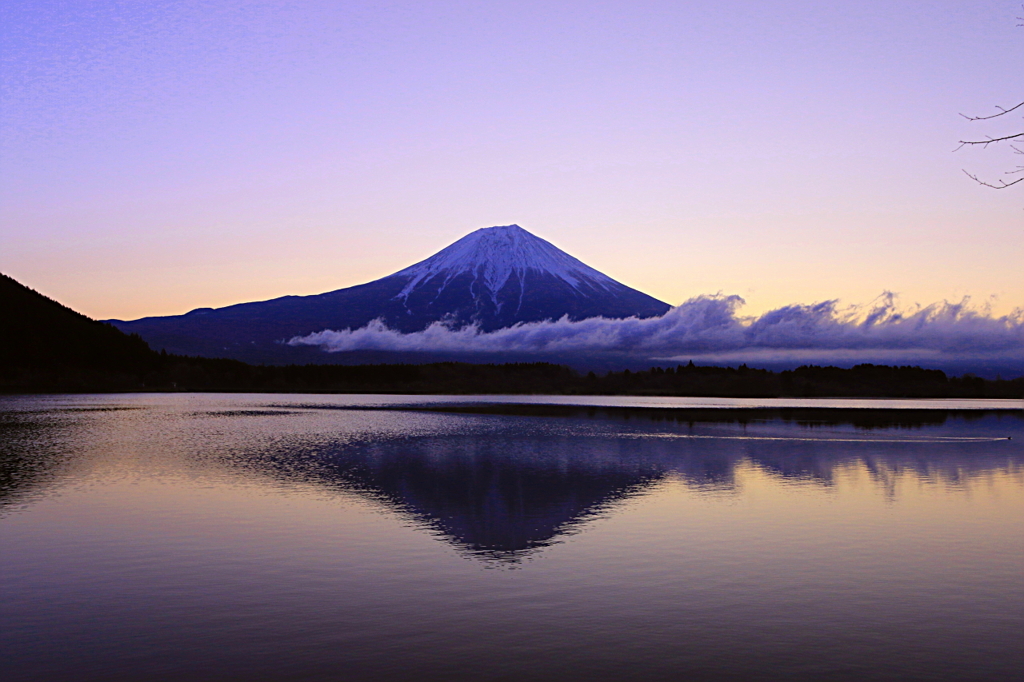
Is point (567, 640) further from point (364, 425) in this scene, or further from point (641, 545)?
point (364, 425)

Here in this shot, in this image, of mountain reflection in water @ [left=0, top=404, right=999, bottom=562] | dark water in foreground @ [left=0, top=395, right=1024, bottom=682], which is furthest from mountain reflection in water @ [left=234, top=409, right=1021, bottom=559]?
dark water in foreground @ [left=0, top=395, right=1024, bottom=682]

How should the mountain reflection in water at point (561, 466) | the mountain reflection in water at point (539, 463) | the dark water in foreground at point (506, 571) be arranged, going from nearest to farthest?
the dark water in foreground at point (506, 571), the mountain reflection in water at point (561, 466), the mountain reflection in water at point (539, 463)

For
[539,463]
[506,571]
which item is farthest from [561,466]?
[506,571]

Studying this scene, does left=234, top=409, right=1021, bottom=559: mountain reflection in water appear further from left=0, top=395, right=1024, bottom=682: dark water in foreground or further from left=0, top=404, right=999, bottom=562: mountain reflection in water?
left=0, top=395, right=1024, bottom=682: dark water in foreground

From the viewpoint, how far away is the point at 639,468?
49781 mm

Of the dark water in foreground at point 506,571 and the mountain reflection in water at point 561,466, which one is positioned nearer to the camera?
the dark water in foreground at point 506,571

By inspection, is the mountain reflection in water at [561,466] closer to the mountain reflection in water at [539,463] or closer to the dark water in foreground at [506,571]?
the mountain reflection in water at [539,463]

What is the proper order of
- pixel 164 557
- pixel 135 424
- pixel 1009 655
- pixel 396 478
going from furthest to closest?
pixel 135 424 → pixel 396 478 → pixel 164 557 → pixel 1009 655

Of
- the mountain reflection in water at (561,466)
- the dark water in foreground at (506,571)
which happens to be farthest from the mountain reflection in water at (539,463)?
the dark water in foreground at (506,571)

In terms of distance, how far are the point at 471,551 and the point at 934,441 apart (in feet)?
198

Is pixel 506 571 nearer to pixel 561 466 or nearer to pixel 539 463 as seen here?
pixel 561 466

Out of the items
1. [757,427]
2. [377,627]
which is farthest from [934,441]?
[377,627]

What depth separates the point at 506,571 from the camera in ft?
74.8

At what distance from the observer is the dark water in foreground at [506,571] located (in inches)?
612
